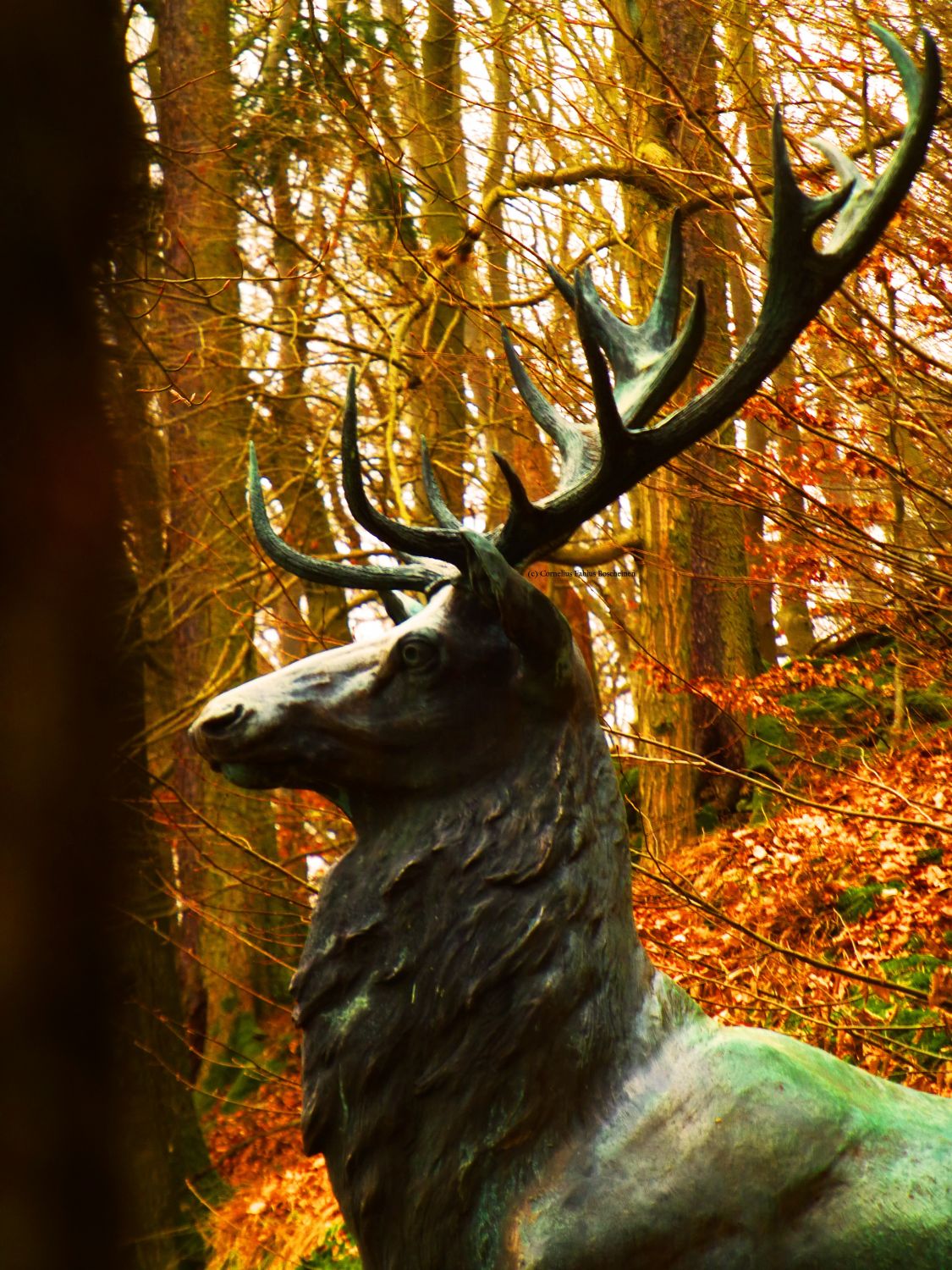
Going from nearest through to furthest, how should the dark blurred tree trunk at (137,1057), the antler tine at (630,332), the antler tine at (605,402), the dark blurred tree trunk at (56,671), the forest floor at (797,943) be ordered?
the dark blurred tree trunk at (56,671), the dark blurred tree trunk at (137,1057), the antler tine at (605,402), the antler tine at (630,332), the forest floor at (797,943)

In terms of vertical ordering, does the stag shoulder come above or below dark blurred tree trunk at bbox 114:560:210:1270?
below

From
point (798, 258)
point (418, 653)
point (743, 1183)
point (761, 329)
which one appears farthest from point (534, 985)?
point (798, 258)

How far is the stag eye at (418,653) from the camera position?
2.54 meters

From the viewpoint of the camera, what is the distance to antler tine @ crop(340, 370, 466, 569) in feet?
8.71

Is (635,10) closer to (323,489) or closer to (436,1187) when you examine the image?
(323,489)

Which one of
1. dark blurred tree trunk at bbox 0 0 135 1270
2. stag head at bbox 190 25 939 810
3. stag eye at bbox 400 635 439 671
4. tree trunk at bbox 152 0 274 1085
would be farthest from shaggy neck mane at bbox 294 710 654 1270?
tree trunk at bbox 152 0 274 1085

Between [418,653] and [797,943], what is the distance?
5.31 meters

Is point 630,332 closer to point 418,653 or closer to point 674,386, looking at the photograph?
point 674,386

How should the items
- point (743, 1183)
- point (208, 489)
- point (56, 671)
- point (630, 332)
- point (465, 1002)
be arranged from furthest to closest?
point (208, 489)
point (630, 332)
point (465, 1002)
point (743, 1183)
point (56, 671)

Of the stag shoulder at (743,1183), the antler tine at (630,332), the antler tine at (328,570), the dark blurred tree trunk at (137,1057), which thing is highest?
the antler tine at (630,332)

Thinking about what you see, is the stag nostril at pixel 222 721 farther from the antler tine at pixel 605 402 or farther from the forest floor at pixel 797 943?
the forest floor at pixel 797 943

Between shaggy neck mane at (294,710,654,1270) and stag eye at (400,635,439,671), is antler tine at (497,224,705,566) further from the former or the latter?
shaggy neck mane at (294,710,654,1270)

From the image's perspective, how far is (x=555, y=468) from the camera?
9812mm

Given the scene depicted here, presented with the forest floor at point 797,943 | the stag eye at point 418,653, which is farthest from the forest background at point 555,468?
the stag eye at point 418,653
